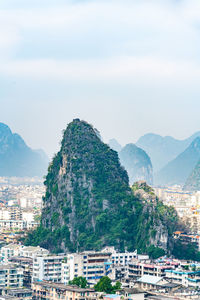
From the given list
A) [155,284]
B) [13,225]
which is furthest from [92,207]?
[155,284]

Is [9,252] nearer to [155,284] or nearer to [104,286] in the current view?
[104,286]

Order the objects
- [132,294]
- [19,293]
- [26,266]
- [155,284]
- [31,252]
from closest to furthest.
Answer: [132,294]
[19,293]
[155,284]
[26,266]
[31,252]

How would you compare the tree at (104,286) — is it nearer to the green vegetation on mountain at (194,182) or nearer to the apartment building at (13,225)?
the apartment building at (13,225)

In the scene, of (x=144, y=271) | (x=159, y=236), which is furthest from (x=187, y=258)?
(x=144, y=271)

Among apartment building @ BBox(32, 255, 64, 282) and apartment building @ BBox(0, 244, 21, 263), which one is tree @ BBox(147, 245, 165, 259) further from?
apartment building @ BBox(32, 255, 64, 282)

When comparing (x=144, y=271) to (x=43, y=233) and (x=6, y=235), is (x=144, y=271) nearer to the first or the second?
(x=43, y=233)

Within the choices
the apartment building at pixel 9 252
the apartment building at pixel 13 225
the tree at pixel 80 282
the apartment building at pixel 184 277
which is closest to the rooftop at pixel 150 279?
the apartment building at pixel 184 277
